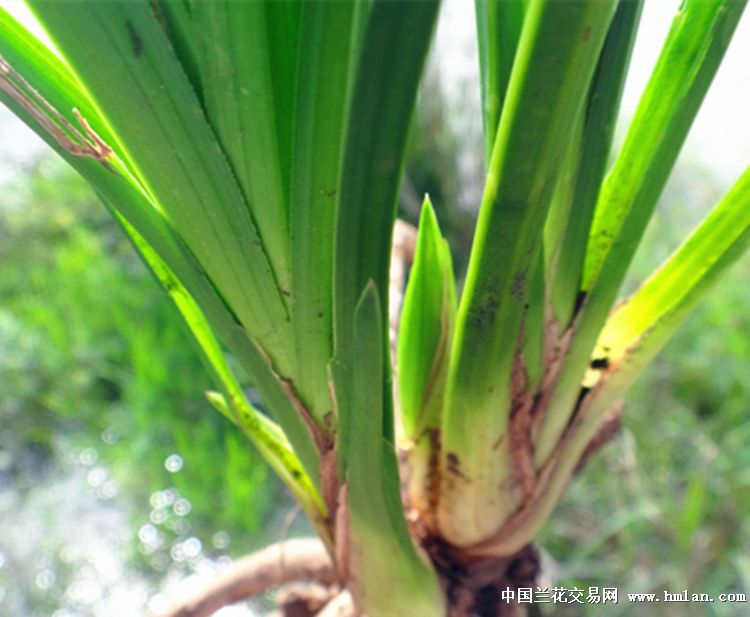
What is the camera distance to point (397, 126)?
19cm

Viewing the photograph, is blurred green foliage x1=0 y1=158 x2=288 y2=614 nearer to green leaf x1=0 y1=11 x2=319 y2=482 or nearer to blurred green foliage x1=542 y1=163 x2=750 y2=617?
blurred green foliage x1=542 y1=163 x2=750 y2=617

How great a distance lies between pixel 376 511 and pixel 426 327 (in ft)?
0.28

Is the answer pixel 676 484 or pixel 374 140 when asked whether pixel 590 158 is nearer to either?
pixel 374 140

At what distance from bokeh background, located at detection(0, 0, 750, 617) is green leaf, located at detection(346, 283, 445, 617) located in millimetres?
407

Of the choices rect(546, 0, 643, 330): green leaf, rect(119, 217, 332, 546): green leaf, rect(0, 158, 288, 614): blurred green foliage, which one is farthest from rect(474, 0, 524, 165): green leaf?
rect(0, 158, 288, 614): blurred green foliage

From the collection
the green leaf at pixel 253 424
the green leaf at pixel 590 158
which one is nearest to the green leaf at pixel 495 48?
the green leaf at pixel 590 158

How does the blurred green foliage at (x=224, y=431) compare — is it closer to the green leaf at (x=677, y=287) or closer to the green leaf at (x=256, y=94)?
the green leaf at (x=677, y=287)

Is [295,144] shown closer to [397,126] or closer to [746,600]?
[397,126]

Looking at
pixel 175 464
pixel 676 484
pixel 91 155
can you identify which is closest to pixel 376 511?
pixel 91 155

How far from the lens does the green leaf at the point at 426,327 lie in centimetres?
30

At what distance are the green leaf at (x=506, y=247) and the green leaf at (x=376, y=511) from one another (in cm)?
4

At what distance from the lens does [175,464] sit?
3.16 feet

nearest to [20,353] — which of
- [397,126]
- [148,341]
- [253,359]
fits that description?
[148,341]

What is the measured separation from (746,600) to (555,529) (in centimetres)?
29
